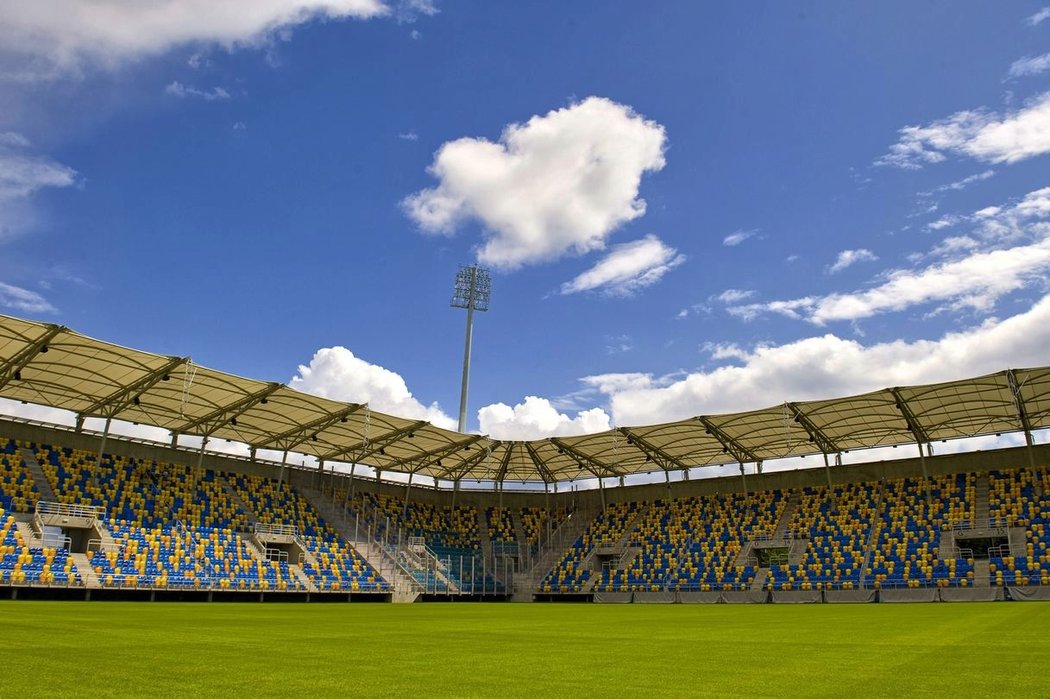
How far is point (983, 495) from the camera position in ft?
142

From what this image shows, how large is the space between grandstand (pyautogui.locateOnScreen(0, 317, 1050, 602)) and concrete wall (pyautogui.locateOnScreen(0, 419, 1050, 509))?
115mm

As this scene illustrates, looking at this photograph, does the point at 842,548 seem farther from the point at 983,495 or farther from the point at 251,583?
the point at 251,583

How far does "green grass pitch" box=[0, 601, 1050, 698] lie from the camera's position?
709cm

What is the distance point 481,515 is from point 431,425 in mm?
17489

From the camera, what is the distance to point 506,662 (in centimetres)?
965

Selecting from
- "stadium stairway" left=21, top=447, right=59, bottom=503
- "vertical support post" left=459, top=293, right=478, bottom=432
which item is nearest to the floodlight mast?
"vertical support post" left=459, top=293, right=478, bottom=432

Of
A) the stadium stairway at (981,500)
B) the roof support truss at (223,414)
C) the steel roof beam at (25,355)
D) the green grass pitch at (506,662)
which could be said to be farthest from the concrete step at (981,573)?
the steel roof beam at (25,355)

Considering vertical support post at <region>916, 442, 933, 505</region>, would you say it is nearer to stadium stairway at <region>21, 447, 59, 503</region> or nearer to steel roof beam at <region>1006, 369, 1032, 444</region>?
steel roof beam at <region>1006, 369, 1032, 444</region>

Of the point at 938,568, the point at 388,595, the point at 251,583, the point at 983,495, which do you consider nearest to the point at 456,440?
the point at 388,595

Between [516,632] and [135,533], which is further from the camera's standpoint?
[135,533]

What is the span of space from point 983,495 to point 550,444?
86.7 ft

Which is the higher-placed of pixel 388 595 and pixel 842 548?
pixel 842 548

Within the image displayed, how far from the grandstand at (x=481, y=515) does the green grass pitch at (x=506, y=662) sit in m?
24.4

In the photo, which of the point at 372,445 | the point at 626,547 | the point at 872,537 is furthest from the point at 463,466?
the point at 872,537
